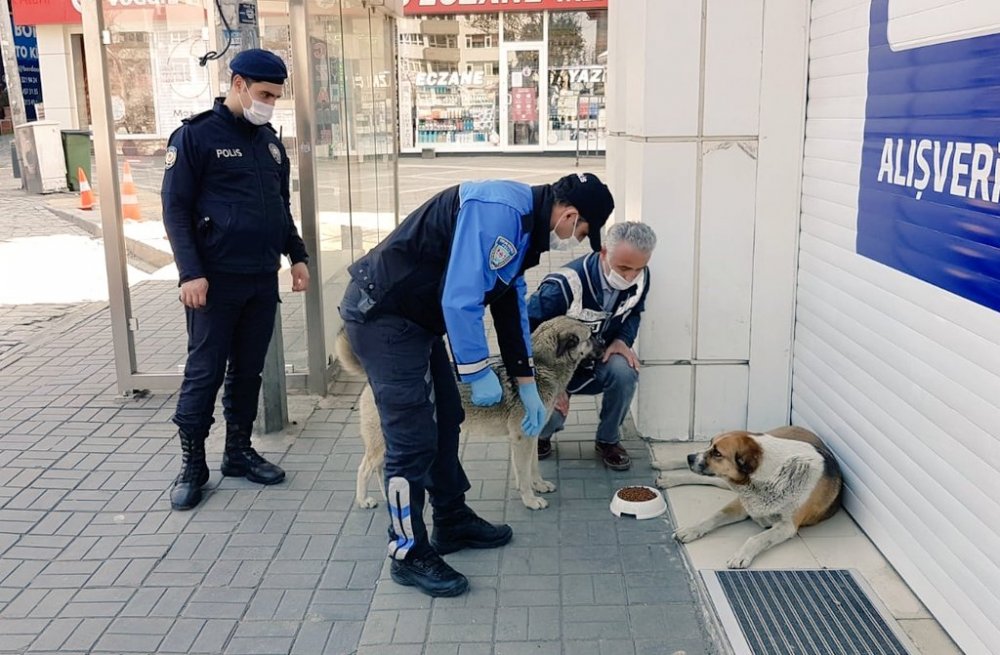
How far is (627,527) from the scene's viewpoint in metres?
4.56

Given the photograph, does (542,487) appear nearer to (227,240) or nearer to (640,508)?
(640,508)

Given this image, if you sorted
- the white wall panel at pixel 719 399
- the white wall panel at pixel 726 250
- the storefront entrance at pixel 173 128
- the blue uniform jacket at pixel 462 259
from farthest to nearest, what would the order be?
the storefront entrance at pixel 173 128 < the white wall panel at pixel 719 399 < the white wall panel at pixel 726 250 < the blue uniform jacket at pixel 462 259

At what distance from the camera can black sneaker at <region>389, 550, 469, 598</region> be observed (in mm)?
A: 3936

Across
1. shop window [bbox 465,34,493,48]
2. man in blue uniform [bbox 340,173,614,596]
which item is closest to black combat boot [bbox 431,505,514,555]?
man in blue uniform [bbox 340,173,614,596]

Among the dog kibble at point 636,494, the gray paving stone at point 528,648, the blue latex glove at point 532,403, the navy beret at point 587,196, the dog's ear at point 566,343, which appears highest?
the navy beret at point 587,196

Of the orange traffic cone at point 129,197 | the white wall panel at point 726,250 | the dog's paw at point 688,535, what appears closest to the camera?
the dog's paw at point 688,535

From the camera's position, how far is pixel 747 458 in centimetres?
419

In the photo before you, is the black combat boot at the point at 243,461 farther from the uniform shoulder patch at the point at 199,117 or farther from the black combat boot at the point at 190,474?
the uniform shoulder patch at the point at 199,117

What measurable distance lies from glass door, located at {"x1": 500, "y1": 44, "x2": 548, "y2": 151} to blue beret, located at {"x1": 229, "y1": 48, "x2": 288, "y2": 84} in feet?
65.1

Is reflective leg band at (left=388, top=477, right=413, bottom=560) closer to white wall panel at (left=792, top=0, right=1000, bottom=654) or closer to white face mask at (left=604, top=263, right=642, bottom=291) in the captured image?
white face mask at (left=604, top=263, right=642, bottom=291)

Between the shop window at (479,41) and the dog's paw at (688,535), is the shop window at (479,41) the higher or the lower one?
the higher one

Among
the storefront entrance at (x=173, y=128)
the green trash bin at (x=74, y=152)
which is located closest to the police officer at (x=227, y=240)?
the storefront entrance at (x=173, y=128)

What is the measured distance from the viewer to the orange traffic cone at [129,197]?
21.0 feet

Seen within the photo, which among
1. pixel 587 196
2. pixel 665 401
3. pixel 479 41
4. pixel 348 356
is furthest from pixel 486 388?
pixel 479 41
